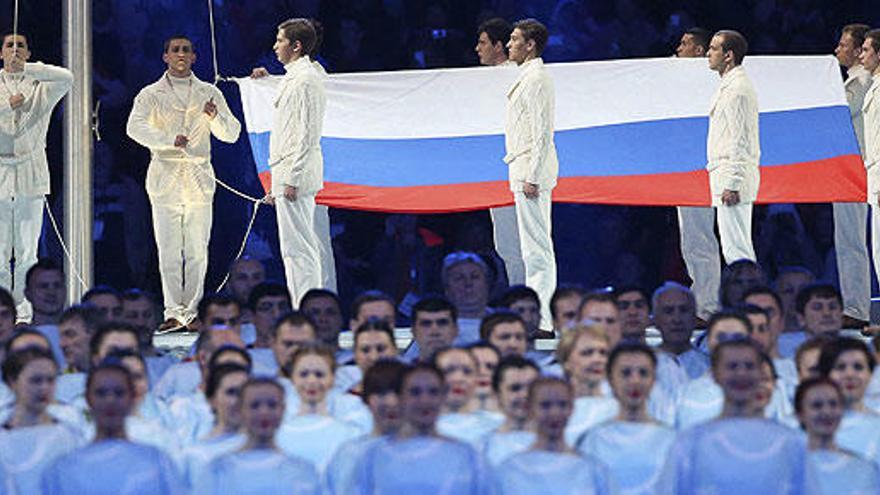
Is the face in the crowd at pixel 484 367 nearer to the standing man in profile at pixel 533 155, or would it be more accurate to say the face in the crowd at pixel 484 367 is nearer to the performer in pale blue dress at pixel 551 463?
the performer in pale blue dress at pixel 551 463

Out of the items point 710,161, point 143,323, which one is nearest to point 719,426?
point 143,323

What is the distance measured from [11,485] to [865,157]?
21.8ft

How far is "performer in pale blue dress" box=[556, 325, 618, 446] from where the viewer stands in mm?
9156

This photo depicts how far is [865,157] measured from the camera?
545 inches

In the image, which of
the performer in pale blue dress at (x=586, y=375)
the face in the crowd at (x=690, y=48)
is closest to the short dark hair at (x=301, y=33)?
the face in the crowd at (x=690, y=48)

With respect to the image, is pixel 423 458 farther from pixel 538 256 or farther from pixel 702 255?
pixel 702 255

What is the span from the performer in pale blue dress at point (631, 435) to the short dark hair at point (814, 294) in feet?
6.88

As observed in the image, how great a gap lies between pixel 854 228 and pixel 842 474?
17.1ft

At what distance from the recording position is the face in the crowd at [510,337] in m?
9.70

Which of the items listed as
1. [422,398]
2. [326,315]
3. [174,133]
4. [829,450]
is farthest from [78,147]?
[829,450]

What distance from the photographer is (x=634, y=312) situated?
1063 centimetres

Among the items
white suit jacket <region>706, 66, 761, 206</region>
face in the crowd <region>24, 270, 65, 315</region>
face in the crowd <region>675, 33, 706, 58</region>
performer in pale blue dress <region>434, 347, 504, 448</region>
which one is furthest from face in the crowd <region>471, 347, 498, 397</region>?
face in the crowd <region>675, 33, 706, 58</region>

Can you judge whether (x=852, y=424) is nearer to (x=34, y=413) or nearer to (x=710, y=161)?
(x=34, y=413)

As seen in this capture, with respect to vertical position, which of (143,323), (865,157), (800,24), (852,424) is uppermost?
(800,24)
